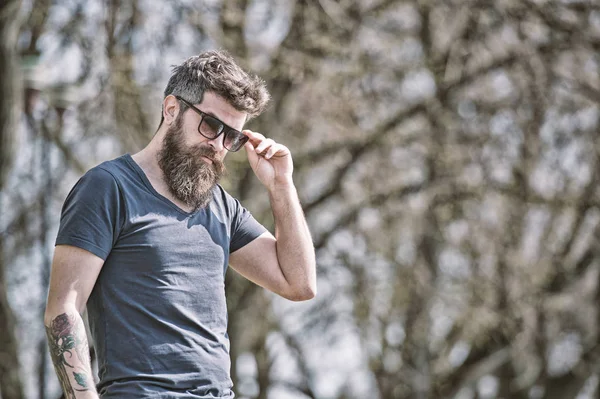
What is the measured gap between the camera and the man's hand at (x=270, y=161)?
358cm

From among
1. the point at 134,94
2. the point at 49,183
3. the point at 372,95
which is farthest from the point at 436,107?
the point at 49,183

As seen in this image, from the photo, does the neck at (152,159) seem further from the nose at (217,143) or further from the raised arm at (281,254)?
the raised arm at (281,254)

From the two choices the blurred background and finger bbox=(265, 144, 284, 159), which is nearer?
finger bbox=(265, 144, 284, 159)

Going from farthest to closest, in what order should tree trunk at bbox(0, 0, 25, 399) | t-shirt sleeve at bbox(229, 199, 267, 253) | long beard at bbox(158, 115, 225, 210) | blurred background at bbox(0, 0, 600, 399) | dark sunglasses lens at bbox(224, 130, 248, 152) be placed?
blurred background at bbox(0, 0, 600, 399) < tree trunk at bbox(0, 0, 25, 399) < t-shirt sleeve at bbox(229, 199, 267, 253) < dark sunglasses lens at bbox(224, 130, 248, 152) < long beard at bbox(158, 115, 225, 210)

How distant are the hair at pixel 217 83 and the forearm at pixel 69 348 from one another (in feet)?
2.51

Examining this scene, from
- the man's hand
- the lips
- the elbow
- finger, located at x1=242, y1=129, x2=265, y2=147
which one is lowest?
the elbow

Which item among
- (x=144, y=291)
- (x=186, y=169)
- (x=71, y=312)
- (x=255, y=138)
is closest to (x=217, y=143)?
(x=186, y=169)

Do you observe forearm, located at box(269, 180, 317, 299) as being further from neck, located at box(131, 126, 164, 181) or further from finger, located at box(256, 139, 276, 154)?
neck, located at box(131, 126, 164, 181)

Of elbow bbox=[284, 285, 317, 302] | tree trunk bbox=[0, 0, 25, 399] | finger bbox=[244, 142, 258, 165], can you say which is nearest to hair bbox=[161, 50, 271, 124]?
finger bbox=[244, 142, 258, 165]

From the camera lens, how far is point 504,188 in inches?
424

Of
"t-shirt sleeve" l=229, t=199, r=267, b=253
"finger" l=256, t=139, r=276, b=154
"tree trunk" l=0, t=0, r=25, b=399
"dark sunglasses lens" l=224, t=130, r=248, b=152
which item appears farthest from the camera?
"tree trunk" l=0, t=0, r=25, b=399

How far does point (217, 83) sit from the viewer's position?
3256 millimetres

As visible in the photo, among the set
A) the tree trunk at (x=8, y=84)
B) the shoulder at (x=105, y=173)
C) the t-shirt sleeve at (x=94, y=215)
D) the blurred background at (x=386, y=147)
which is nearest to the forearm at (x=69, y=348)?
the t-shirt sleeve at (x=94, y=215)

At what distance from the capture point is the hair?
3262mm
